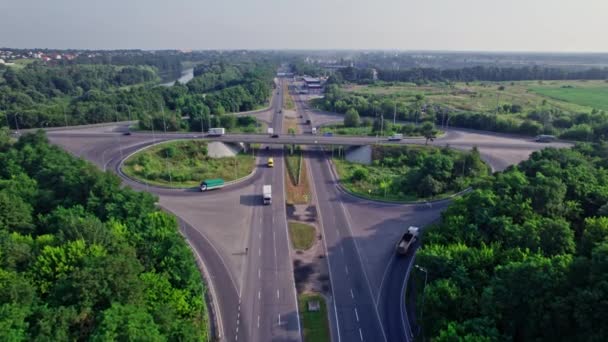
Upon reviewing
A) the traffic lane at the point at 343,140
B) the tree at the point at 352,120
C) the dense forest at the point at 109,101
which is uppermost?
the dense forest at the point at 109,101

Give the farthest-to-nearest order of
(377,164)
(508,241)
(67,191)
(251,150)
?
(251,150) < (377,164) < (67,191) < (508,241)

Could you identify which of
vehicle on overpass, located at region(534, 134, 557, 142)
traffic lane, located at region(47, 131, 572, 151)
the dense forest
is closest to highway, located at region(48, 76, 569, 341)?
traffic lane, located at region(47, 131, 572, 151)

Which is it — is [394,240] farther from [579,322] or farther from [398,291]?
[579,322]

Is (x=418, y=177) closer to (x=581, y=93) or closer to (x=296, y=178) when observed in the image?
(x=296, y=178)

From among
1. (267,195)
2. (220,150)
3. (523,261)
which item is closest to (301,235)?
(267,195)

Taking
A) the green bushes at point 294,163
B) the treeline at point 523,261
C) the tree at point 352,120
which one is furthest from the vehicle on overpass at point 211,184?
the tree at point 352,120

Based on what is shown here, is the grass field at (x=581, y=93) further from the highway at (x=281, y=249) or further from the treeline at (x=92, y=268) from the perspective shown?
the treeline at (x=92, y=268)

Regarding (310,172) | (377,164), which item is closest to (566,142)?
(377,164)
